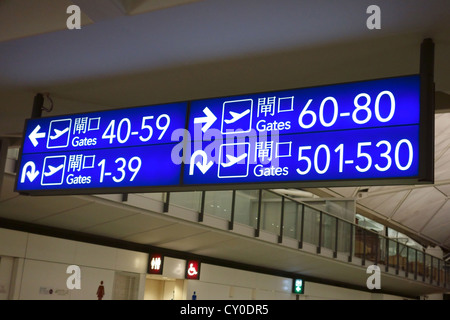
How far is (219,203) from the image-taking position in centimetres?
1520

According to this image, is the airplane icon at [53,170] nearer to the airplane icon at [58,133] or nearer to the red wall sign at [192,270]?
the airplane icon at [58,133]

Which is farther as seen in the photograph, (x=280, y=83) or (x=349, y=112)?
(x=280, y=83)

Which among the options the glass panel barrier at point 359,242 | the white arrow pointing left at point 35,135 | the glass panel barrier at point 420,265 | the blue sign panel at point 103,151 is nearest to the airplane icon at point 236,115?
the blue sign panel at point 103,151

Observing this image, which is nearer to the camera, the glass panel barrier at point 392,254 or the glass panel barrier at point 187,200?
the glass panel barrier at point 187,200

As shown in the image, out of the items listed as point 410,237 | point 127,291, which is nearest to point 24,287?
point 127,291

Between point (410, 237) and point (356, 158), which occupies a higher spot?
point (410, 237)

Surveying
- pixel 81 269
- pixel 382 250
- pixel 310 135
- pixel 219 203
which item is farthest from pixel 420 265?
pixel 310 135

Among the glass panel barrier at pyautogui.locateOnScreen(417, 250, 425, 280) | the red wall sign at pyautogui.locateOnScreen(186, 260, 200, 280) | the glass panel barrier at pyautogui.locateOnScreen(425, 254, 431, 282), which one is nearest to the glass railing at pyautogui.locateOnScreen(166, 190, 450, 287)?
the glass panel barrier at pyautogui.locateOnScreen(417, 250, 425, 280)

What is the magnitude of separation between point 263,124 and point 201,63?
0.93 m

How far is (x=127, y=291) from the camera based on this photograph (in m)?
14.7

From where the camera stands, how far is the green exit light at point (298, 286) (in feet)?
69.4

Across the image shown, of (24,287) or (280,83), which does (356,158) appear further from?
(24,287)

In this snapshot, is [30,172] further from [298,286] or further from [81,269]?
[298,286]

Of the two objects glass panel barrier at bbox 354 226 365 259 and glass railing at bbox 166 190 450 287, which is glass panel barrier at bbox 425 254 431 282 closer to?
glass railing at bbox 166 190 450 287
